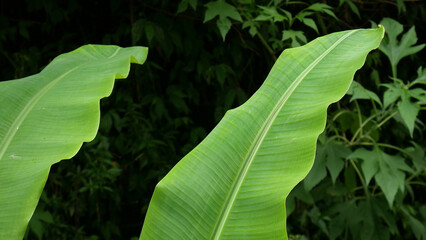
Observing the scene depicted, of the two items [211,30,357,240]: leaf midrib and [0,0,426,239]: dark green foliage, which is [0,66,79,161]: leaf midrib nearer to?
[211,30,357,240]: leaf midrib

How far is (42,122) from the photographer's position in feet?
2.90

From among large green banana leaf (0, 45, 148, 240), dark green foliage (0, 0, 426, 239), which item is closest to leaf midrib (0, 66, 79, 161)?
large green banana leaf (0, 45, 148, 240)

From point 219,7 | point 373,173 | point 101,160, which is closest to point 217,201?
point 373,173

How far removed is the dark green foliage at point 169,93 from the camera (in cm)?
165

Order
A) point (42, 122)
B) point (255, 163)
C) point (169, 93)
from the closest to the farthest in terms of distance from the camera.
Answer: point (255, 163), point (42, 122), point (169, 93)

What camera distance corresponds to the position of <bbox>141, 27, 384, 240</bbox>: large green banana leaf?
2.24ft

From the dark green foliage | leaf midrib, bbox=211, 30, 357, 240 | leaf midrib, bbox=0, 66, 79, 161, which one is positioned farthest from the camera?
the dark green foliage

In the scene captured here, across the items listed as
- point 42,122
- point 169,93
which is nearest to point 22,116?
point 42,122

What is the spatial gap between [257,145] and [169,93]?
1.25 m

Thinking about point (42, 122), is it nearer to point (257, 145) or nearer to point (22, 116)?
point (22, 116)

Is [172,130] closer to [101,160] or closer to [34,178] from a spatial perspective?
[101,160]

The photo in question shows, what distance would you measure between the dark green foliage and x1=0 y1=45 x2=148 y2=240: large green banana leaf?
0.63 meters

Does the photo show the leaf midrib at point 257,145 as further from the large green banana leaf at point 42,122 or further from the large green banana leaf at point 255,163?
the large green banana leaf at point 42,122

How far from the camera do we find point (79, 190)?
1.70 meters
